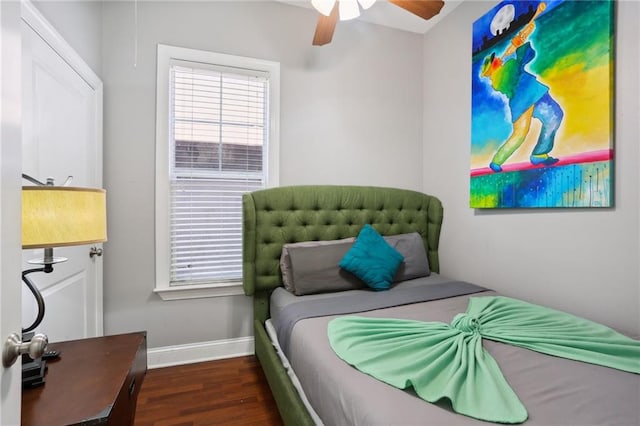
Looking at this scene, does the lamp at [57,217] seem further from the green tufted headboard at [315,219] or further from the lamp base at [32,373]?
the green tufted headboard at [315,219]

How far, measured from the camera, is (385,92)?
2.84 metres

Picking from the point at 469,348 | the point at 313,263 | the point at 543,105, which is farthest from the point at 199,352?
the point at 543,105

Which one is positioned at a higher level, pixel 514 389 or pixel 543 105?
pixel 543 105

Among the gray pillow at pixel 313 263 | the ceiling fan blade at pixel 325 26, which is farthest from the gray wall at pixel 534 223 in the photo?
the ceiling fan blade at pixel 325 26

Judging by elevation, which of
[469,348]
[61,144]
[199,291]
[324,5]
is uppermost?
[324,5]

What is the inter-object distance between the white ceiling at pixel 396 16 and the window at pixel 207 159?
2.79ft

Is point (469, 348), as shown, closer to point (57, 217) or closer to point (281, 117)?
point (57, 217)

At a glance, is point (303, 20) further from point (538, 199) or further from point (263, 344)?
point (263, 344)

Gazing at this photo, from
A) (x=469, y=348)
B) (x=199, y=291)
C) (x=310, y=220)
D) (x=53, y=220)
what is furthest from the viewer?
(x=310, y=220)

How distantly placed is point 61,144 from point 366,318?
1.86m

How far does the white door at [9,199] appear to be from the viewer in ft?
1.89

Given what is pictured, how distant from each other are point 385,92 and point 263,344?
2.43 metres

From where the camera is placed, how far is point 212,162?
7.78 feet

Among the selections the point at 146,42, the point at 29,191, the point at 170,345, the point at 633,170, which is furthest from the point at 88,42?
the point at 633,170
